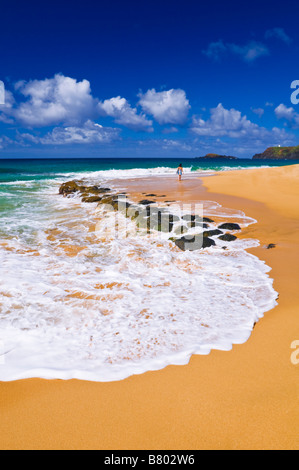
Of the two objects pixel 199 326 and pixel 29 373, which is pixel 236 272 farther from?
pixel 29 373

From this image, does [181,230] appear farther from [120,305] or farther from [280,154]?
[280,154]

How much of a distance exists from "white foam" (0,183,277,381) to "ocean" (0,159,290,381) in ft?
0.04

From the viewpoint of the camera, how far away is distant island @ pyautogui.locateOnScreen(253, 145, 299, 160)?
441 feet

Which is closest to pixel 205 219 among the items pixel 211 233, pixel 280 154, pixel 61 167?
pixel 211 233

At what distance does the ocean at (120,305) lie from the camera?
8.98 feet

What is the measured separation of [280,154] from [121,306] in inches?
6356

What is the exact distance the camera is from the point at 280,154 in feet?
466

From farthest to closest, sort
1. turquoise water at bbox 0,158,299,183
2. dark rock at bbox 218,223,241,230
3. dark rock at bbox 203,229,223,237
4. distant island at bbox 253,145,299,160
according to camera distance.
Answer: distant island at bbox 253,145,299,160 < turquoise water at bbox 0,158,299,183 < dark rock at bbox 218,223,241,230 < dark rock at bbox 203,229,223,237

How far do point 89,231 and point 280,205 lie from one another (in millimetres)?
7467

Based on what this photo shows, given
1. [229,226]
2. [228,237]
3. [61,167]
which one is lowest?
[228,237]

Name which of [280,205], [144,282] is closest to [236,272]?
[144,282]

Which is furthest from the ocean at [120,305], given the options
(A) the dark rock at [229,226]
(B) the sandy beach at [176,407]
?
(A) the dark rock at [229,226]

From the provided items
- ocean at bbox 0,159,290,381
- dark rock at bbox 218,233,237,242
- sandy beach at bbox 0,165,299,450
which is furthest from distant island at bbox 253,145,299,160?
sandy beach at bbox 0,165,299,450

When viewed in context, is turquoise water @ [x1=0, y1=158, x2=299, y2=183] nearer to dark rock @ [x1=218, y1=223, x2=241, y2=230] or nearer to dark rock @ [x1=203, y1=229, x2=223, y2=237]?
dark rock @ [x1=218, y1=223, x2=241, y2=230]
